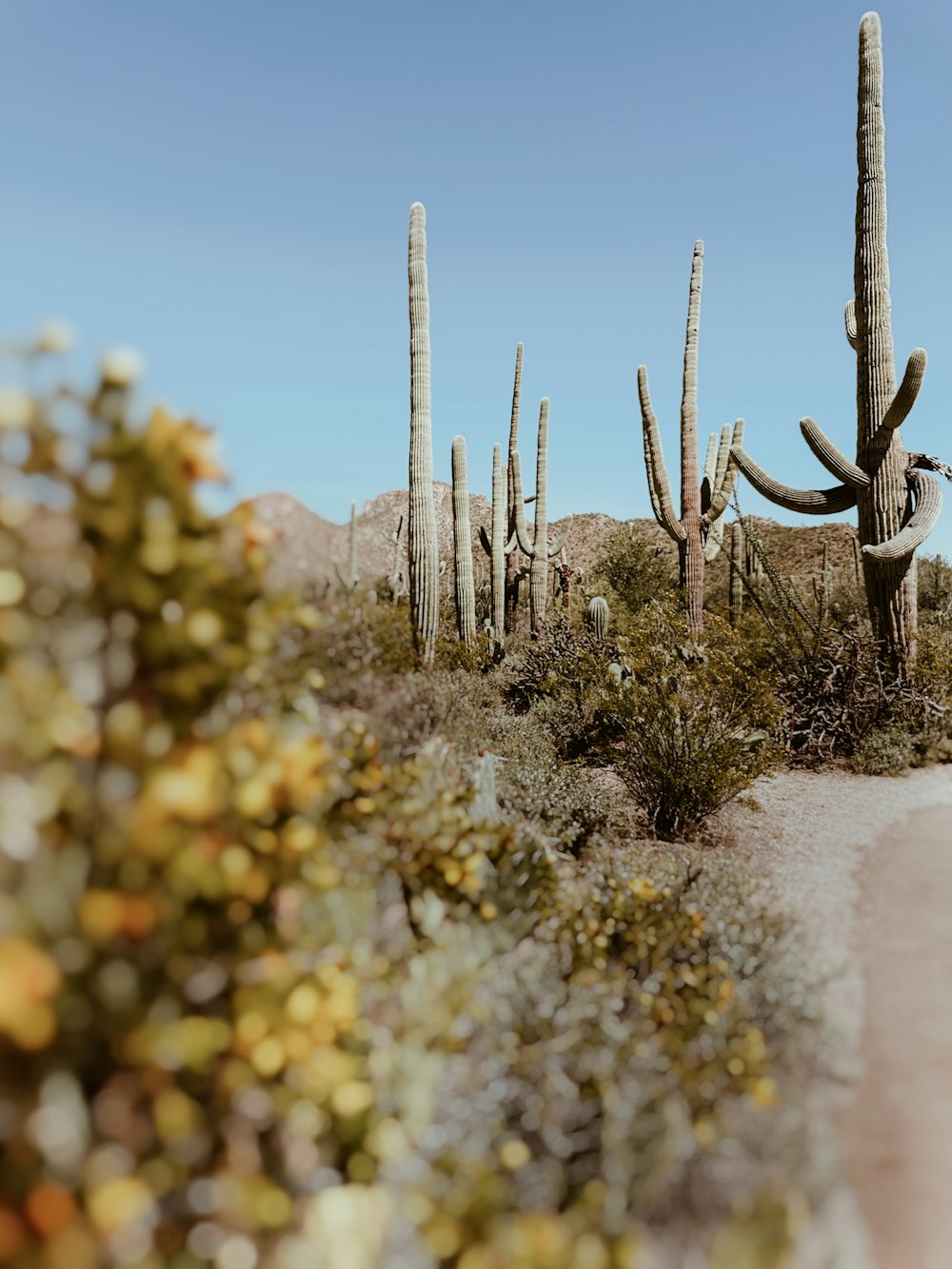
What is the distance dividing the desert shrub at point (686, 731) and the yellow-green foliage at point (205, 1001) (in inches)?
139

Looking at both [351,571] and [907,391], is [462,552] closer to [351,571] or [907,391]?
[907,391]

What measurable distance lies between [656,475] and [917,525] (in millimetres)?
4417

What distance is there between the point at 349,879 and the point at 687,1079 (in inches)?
50.9

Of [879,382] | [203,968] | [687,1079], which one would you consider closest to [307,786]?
[203,968]

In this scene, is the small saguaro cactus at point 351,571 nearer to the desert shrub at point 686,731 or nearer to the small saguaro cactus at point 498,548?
the desert shrub at point 686,731

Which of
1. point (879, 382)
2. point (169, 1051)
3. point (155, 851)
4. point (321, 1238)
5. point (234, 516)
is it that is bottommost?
point (321, 1238)

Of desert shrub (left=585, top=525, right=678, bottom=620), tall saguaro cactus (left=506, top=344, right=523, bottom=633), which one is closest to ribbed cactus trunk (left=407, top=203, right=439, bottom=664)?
tall saguaro cactus (left=506, top=344, right=523, bottom=633)

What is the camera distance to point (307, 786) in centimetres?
191

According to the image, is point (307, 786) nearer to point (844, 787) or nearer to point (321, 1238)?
point (321, 1238)

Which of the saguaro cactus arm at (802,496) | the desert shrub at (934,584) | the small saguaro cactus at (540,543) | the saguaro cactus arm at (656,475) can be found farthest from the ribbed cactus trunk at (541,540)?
the desert shrub at (934,584)

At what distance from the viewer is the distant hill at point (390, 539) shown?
10.2 ft

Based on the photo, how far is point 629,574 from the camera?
85.1 ft

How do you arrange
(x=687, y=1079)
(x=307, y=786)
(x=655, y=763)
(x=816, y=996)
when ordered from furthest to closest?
(x=655, y=763) → (x=816, y=996) → (x=687, y=1079) → (x=307, y=786)

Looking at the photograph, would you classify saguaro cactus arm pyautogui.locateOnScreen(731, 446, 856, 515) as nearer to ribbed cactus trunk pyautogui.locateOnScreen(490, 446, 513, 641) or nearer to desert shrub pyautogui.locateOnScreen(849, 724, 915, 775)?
desert shrub pyautogui.locateOnScreen(849, 724, 915, 775)
